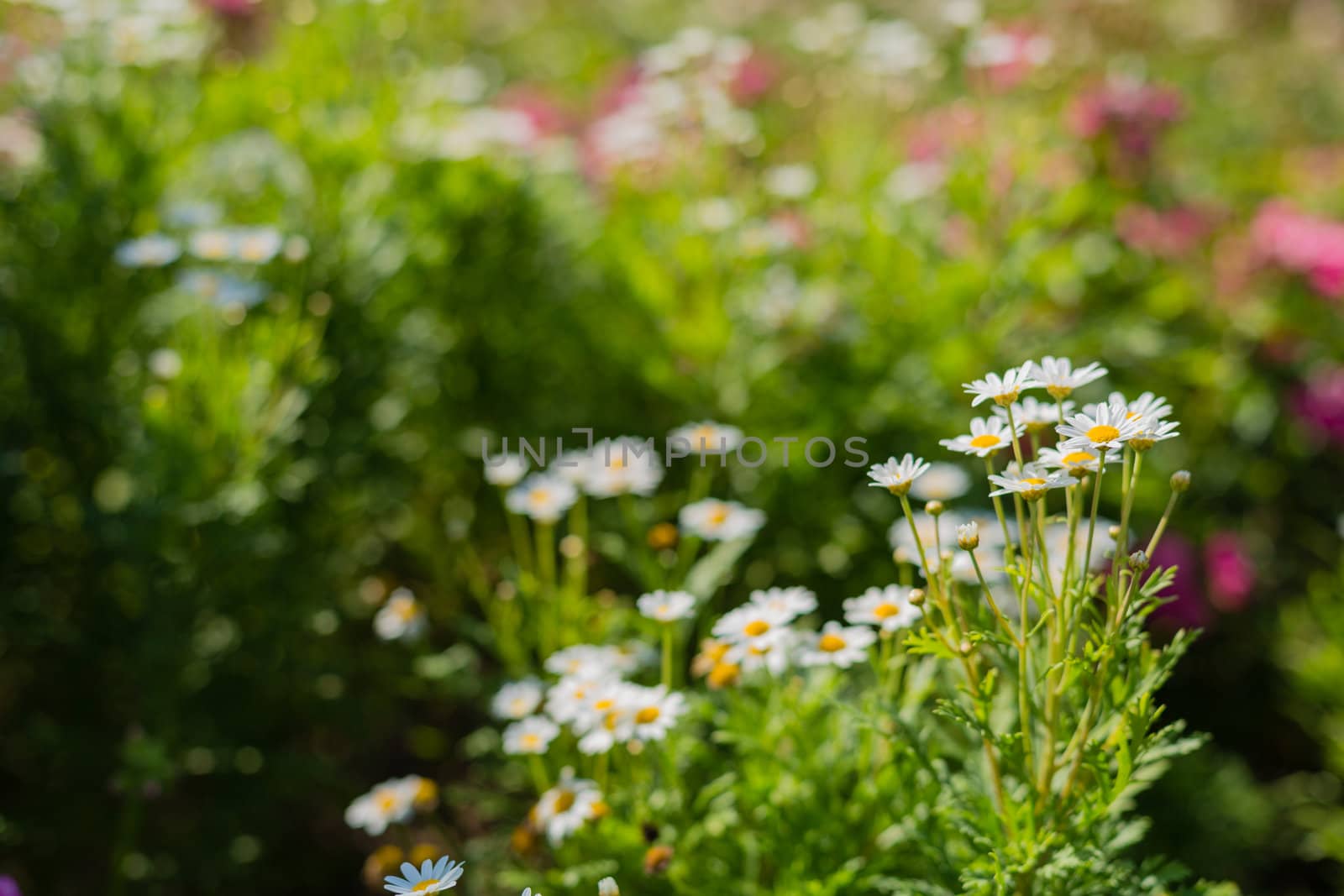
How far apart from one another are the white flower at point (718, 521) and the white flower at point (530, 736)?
14.9 inches

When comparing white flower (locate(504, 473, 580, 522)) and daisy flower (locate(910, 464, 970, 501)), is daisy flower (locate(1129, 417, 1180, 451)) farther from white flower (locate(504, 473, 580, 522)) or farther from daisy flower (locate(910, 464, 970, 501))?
white flower (locate(504, 473, 580, 522))

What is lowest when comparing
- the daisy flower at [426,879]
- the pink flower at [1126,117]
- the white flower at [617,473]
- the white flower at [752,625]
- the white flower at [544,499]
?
the daisy flower at [426,879]

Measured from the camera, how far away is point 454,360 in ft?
8.34

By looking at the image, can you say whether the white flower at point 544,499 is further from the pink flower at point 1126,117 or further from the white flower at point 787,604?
the pink flower at point 1126,117

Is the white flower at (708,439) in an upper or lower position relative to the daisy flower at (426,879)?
upper

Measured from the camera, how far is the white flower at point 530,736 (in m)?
1.45

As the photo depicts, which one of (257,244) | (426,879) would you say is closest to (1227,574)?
(426,879)

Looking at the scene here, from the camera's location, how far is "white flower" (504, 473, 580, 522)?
1.75 meters

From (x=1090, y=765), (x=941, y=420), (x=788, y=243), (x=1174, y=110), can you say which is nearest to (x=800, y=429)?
(x=941, y=420)

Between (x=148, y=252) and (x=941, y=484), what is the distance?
1.46m

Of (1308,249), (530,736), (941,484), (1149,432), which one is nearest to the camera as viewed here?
(1149,432)

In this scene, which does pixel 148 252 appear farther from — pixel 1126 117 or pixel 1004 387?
pixel 1126 117

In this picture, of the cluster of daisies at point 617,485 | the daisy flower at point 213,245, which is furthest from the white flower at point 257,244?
the cluster of daisies at point 617,485

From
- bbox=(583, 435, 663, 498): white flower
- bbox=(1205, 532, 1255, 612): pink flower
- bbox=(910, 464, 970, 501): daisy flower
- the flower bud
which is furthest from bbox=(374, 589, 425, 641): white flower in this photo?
bbox=(1205, 532, 1255, 612): pink flower
